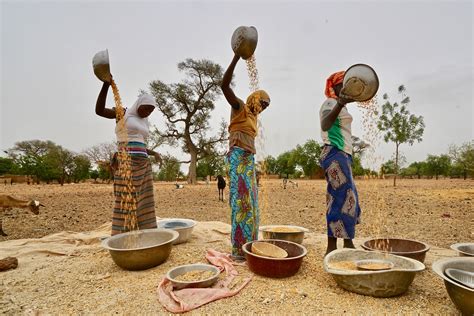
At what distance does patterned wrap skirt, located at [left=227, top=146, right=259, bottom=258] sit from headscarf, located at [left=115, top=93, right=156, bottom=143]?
1099 mm

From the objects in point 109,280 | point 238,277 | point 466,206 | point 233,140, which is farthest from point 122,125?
point 466,206

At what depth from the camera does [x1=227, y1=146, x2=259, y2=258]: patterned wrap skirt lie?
2.86 metres

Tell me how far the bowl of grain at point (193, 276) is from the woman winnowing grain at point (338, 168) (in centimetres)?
118

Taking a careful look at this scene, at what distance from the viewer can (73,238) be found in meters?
4.25

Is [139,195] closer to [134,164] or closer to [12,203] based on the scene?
[134,164]

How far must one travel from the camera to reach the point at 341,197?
2689 millimetres

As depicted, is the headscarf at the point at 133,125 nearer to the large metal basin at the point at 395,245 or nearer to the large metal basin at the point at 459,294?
the large metal basin at the point at 395,245

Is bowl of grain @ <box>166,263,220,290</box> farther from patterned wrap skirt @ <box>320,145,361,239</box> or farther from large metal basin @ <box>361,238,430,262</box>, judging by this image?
large metal basin @ <box>361,238,430,262</box>

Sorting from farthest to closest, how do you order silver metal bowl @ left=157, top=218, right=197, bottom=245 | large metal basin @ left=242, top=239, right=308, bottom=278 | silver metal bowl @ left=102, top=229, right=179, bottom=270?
silver metal bowl @ left=157, top=218, right=197, bottom=245 → silver metal bowl @ left=102, top=229, right=179, bottom=270 → large metal basin @ left=242, top=239, right=308, bottom=278

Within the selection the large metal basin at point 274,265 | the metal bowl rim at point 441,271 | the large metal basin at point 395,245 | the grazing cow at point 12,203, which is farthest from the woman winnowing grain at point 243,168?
the grazing cow at point 12,203

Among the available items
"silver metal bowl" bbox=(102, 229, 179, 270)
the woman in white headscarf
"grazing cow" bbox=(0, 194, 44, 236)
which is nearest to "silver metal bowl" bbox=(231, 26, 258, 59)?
the woman in white headscarf

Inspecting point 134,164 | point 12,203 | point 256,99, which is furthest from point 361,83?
point 12,203

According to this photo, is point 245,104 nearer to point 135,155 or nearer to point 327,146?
point 327,146

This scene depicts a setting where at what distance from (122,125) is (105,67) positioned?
2.19ft
